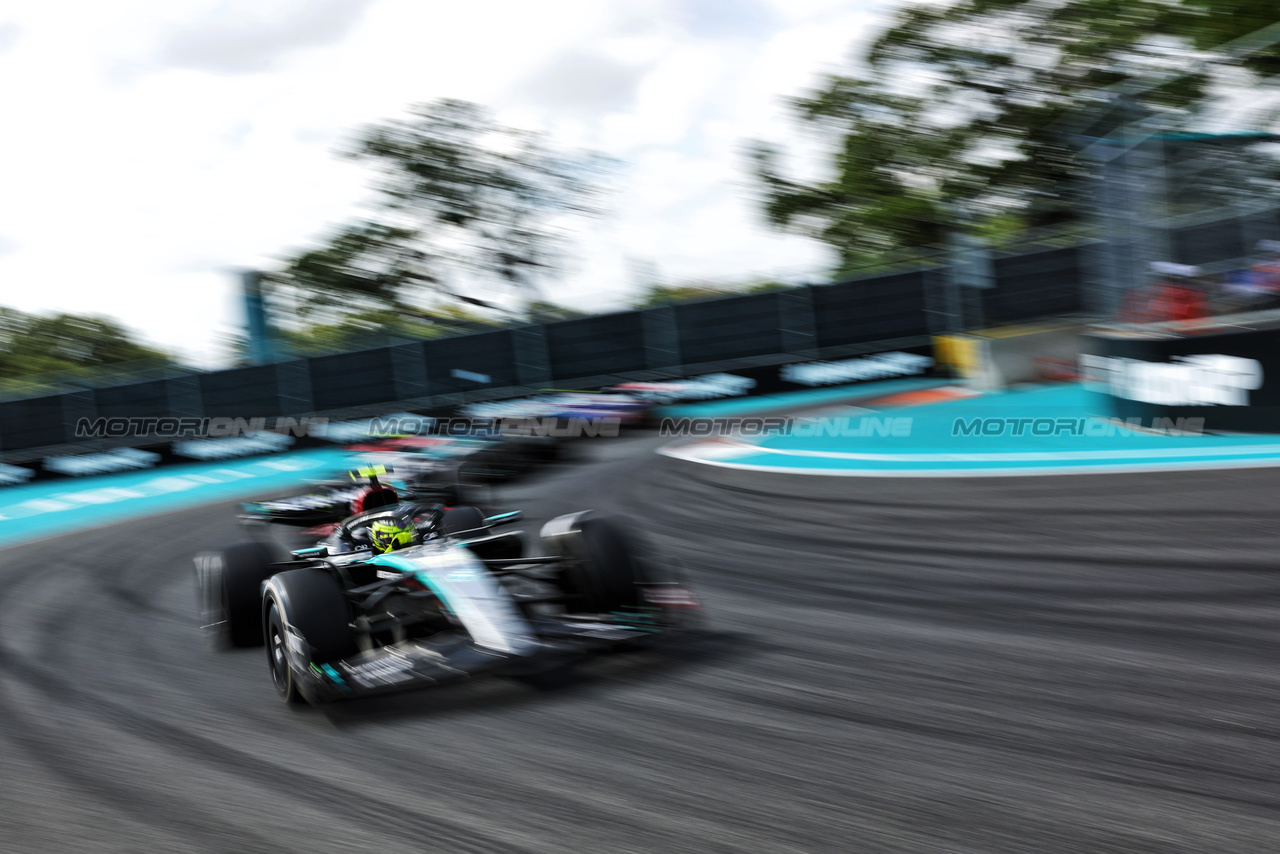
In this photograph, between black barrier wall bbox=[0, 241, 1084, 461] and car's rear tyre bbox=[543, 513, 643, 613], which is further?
black barrier wall bbox=[0, 241, 1084, 461]

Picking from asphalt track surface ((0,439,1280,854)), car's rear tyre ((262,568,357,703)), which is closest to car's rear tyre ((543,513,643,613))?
asphalt track surface ((0,439,1280,854))

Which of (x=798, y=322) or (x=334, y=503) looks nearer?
(x=334, y=503)

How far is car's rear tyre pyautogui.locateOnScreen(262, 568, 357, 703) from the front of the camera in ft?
16.1

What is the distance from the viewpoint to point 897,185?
102 feet

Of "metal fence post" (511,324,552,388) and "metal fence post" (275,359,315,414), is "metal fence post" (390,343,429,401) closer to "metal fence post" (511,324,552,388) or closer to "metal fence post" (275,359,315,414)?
"metal fence post" (275,359,315,414)

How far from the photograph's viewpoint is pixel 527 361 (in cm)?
1984

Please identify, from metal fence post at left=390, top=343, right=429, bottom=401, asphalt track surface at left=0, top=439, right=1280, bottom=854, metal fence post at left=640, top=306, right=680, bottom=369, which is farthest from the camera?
metal fence post at left=390, top=343, right=429, bottom=401

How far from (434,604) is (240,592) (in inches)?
61.6

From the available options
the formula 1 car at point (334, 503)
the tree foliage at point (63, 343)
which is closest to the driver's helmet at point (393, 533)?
the formula 1 car at point (334, 503)

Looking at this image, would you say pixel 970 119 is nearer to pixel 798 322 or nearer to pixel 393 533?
pixel 798 322

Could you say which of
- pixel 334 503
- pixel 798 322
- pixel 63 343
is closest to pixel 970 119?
pixel 798 322

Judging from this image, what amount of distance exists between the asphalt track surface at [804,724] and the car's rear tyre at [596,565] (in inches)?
12.9

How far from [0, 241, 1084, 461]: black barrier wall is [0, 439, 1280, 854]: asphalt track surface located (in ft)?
38.5

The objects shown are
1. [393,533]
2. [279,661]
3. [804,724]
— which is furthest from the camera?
[393,533]
